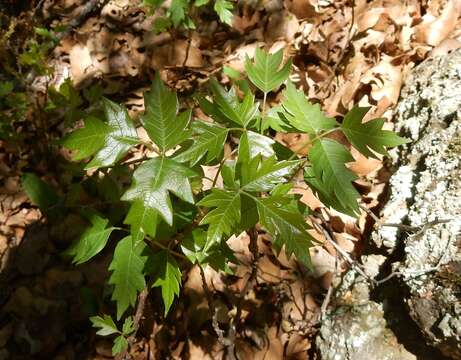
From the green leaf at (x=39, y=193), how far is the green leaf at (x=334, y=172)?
1.53 meters

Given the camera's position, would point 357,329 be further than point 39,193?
No

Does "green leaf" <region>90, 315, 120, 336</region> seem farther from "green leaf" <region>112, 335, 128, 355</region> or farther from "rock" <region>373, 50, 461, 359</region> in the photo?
"rock" <region>373, 50, 461, 359</region>

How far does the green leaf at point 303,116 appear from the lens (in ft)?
4.54

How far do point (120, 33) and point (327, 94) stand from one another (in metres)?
1.81

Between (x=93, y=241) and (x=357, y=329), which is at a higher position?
(x=93, y=241)

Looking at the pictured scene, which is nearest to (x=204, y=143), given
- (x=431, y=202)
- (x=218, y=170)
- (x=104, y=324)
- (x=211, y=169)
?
(x=218, y=170)

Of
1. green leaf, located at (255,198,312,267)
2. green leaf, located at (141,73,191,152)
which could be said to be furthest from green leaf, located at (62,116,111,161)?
green leaf, located at (255,198,312,267)

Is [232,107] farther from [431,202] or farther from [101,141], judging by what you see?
[431,202]

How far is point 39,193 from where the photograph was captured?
7.36 feet

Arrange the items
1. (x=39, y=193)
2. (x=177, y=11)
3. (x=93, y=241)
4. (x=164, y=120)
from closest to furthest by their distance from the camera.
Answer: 1. (x=164, y=120)
2. (x=93, y=241)
3. (x=39, y=193)
4. (x=177, y=11)

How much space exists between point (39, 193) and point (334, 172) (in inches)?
64.6

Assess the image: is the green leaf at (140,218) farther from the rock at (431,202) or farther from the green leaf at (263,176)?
the rock at (431,202)

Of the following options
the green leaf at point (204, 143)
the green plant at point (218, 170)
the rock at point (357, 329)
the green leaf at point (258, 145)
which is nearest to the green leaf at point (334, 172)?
the green plant at point (218, 170)

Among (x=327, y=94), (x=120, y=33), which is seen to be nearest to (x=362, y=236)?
(x=327, y=94)
